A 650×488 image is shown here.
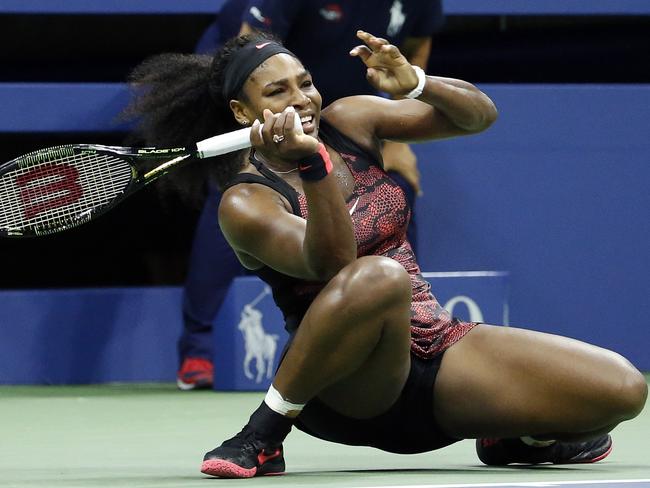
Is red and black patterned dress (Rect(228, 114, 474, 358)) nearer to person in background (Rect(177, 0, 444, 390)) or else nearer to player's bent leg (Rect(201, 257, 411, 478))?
player's bent leg (Rect(201, 257, 411, 478))

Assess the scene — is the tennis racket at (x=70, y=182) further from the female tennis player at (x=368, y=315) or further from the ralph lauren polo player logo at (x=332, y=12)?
the ralph lauren polo player logo at (x=332, y=12)

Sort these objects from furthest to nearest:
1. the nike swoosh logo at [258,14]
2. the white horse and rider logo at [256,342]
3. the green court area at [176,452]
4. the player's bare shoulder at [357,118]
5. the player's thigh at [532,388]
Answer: the white horse and rider logo at [256,342], the nike swoosh logo at [258,14], the player's bare shoulder at [357,118], the player's thigh at [532,388], the green court area at [176,452]

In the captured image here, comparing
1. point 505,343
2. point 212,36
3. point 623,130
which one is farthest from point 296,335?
point 623,130

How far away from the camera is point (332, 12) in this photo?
17.4 feet

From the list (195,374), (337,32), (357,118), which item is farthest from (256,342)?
(357,118)

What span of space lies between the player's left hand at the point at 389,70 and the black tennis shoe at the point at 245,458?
820mm

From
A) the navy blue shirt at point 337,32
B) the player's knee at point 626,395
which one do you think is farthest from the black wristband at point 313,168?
the navy blue shirt at point 337,32

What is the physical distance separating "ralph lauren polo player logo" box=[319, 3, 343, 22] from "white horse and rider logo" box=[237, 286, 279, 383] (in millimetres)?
1012

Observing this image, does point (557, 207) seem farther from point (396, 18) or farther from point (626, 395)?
point (626, 395)

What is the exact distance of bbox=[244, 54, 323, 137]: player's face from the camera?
3.25m

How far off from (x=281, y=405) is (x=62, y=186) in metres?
0.74

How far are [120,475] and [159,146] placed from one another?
86 cm

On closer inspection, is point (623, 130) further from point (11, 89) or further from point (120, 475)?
point (120, 475)

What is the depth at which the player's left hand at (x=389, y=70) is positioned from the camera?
10.6ft
